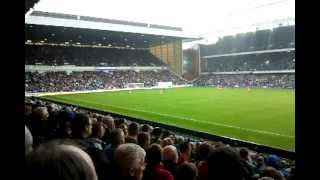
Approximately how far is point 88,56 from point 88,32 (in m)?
11.5

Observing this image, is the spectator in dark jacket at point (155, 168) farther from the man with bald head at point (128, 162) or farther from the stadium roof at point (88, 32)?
the stadium roof at point (88, 32)

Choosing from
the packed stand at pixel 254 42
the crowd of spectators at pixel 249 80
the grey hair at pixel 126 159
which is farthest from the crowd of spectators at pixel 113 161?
the packed stand at pixel 254 42

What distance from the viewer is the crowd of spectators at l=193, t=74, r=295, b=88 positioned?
5448 centimetres

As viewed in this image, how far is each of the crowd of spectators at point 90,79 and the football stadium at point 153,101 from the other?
0.60 feet

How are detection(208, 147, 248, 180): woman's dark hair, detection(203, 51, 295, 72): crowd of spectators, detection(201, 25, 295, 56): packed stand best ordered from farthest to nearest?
detection(201, 25, 295, 56): packed stand
detection(203, 51, 295, 72): crowd of spectators
detection(208, 147, 248, 180): woman's dark hair

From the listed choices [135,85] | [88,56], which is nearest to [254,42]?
[135,85]

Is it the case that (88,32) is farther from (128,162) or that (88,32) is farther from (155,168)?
(128,162)

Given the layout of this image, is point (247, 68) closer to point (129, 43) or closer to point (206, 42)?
point (206, 42)

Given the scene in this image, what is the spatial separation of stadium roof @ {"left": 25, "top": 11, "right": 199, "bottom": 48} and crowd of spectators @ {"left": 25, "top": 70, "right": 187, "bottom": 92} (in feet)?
18.1

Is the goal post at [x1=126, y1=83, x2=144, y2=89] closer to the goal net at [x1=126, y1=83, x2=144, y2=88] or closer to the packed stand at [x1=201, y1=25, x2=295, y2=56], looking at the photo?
the goal net at [x1=126, y1=83, x2=144, y2=88]

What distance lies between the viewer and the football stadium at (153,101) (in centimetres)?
253

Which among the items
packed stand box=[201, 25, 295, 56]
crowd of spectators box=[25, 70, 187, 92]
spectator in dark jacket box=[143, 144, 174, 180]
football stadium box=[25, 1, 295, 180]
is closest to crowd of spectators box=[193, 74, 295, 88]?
football stadium box=[25, 1, 295, 180]
